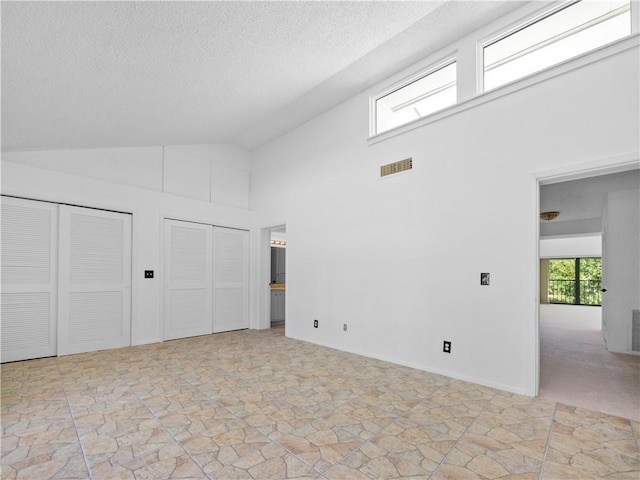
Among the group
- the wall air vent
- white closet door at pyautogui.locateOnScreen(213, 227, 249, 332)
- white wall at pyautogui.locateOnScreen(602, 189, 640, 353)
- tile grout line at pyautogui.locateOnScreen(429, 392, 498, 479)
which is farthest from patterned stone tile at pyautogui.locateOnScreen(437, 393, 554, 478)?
white closet door at pyautogui.locateOnScreen(213, 227, 249, 332)

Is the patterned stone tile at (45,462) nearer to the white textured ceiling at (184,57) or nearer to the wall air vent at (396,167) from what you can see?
the white textured ceiling at (184,57)

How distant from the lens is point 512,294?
10.7 feet

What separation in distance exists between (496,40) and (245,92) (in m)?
2.85

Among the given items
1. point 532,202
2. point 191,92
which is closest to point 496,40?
point 532,202

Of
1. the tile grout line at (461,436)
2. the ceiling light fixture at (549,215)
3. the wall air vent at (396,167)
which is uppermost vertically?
the wall air vent at (396,167)

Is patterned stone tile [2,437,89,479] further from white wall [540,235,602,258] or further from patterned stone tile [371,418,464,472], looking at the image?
white wall [540,235,602,258]

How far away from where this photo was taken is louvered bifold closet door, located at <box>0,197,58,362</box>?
407 centimetres

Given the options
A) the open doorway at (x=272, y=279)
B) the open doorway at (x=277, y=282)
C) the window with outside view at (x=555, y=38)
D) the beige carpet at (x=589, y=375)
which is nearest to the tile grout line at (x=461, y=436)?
the beige carpet at (x=589, y=375)

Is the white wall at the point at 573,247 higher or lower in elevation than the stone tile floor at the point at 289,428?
higher

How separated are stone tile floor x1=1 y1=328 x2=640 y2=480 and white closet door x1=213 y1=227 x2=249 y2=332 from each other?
2333 millimetres

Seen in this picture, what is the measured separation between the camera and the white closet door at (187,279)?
5508 millimetres

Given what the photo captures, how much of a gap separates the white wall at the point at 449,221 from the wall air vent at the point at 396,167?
0.08m

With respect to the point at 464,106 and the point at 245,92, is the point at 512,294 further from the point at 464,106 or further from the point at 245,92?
the point at 245,92

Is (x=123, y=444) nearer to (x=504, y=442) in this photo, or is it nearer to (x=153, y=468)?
(x=153, y=468)
